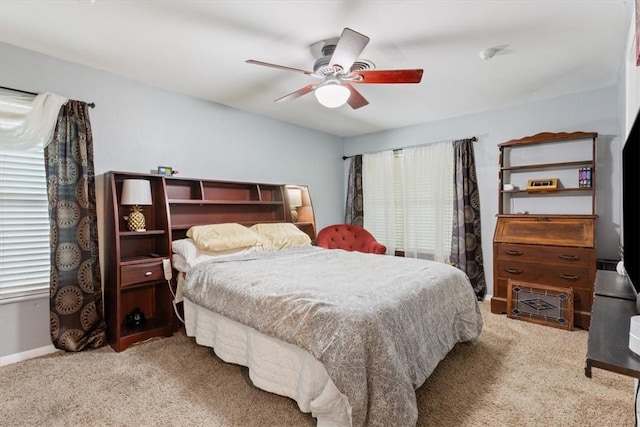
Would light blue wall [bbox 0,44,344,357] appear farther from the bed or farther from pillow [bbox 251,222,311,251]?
the bed

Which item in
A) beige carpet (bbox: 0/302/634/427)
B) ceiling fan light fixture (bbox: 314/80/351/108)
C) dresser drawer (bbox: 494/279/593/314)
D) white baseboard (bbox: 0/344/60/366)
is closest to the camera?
beige carpet (bbox: 0/302/634/427)

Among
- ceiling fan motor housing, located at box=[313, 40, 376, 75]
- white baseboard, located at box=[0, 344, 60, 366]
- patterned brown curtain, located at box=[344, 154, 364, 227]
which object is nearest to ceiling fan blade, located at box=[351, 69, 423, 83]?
ceiling fan motor housing, located at box=[313, 40, 376, 75]

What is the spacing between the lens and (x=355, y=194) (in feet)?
17.4

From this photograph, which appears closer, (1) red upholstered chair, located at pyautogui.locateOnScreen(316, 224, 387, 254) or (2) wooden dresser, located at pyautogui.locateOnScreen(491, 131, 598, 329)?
(2) wooden dresser, located at pyautogui.locateOnScreen(491, 131, 598, 329)

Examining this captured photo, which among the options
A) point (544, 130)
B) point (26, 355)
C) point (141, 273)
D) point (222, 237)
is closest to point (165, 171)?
point (222, 237)

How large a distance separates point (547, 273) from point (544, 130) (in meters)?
1.68

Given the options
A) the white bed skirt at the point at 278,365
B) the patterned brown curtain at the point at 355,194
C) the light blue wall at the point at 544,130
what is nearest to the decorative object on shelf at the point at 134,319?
the white bed skirt at the point at 278,365

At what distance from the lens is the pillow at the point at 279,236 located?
11.6 feet

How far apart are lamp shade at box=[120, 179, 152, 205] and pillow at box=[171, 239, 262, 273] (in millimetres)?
513

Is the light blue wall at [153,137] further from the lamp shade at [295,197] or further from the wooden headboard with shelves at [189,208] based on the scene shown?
the lamp shade at [295,197]

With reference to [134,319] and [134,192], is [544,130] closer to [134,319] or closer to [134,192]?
[134,192]

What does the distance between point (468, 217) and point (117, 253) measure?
13.0 ft

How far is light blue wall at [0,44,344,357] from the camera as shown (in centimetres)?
258

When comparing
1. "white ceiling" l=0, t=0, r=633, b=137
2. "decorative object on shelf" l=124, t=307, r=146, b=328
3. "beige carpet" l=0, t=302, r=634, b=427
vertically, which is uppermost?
"white ceiling" l=0, t=0, r=633, b=137
